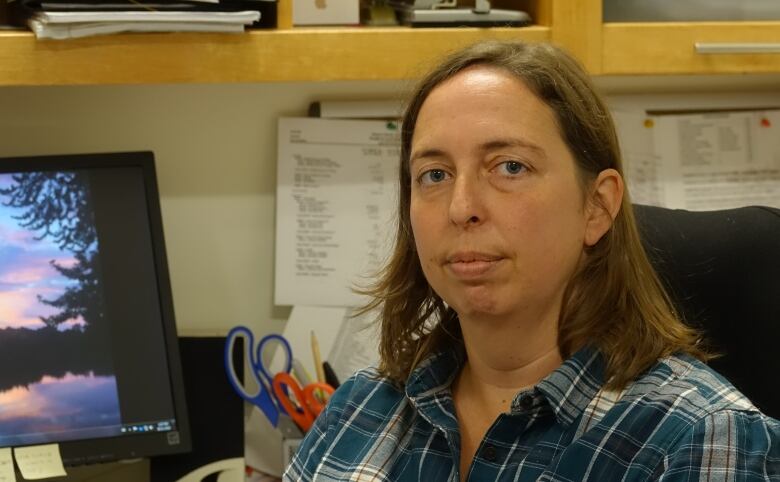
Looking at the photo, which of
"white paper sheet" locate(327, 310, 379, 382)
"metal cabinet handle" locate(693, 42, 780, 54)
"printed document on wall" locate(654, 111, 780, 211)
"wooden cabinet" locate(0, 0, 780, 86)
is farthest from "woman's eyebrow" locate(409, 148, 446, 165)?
"printed document on wall" locate(654, 111, 780, 211)

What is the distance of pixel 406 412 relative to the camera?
1.31m

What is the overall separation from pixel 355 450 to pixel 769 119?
43.0 inches

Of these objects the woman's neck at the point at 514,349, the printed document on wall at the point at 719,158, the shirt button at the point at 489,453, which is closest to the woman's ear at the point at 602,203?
the woman's neck at the point at 514,349

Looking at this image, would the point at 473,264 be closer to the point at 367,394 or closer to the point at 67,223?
the point at 367,394

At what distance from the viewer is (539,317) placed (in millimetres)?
1219

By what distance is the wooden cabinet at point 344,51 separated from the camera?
5.05ft

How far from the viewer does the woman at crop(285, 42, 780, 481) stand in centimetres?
112

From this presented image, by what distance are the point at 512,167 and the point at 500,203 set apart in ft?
0.14

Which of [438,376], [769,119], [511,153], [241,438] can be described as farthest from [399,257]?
[769,119]

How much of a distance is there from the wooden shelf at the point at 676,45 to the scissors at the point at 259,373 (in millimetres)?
683

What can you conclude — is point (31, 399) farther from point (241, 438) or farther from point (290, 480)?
point (290, 480)

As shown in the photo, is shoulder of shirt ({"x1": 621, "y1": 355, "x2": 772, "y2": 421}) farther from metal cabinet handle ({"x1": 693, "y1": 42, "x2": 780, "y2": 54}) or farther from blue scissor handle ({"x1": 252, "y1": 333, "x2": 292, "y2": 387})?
blue scissor handle ({"x1": 252, "y1": 333, "x2": 292, "y2": 387})

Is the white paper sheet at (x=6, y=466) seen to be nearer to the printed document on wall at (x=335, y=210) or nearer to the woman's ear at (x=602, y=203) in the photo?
the printed document on wall at (x=335, y=210)

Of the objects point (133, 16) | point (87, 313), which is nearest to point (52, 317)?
point (87, 313)
